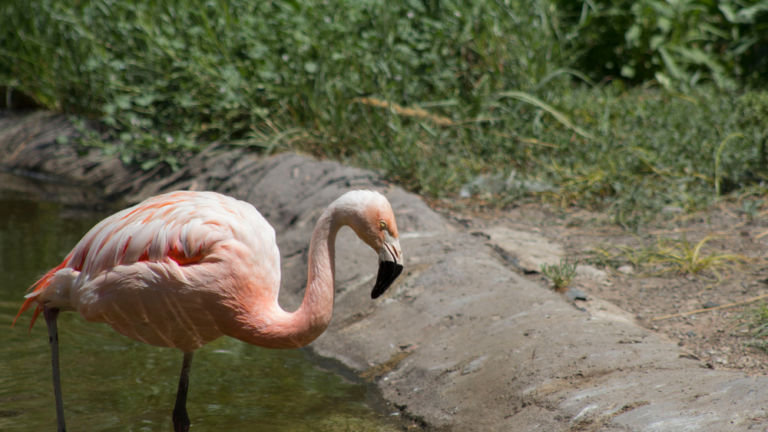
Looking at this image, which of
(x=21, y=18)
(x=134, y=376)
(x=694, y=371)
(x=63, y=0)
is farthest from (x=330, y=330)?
(x=21, y=18)

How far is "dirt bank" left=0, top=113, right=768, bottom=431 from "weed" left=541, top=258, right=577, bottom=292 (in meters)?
0.12

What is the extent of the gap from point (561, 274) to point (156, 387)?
6.85 ft

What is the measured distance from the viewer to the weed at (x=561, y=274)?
13.3 feet

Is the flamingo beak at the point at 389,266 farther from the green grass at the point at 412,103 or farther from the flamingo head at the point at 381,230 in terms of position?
the green grass at the point at 412,103

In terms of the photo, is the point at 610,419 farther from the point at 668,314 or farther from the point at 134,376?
the point at 134,376

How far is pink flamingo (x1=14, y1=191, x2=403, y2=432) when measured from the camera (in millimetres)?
3029

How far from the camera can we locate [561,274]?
4121 mm

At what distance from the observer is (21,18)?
8.38 m

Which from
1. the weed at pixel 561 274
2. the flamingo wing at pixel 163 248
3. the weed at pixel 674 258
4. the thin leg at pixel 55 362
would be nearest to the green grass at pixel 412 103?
the weed at pixel 674 258

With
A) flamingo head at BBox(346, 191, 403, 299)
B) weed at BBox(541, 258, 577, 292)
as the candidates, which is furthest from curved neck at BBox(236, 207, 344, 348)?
weed at BBox(541, 258, 577, 292)

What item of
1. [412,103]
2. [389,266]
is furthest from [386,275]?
[412,103]

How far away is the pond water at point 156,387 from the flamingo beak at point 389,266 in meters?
0.74

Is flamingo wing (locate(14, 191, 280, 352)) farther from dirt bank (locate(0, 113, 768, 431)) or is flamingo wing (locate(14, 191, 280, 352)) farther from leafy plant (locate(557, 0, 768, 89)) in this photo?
leafy plant (locate(557, 0, 768, 89))

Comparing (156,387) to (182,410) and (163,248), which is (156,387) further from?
(163,248)
